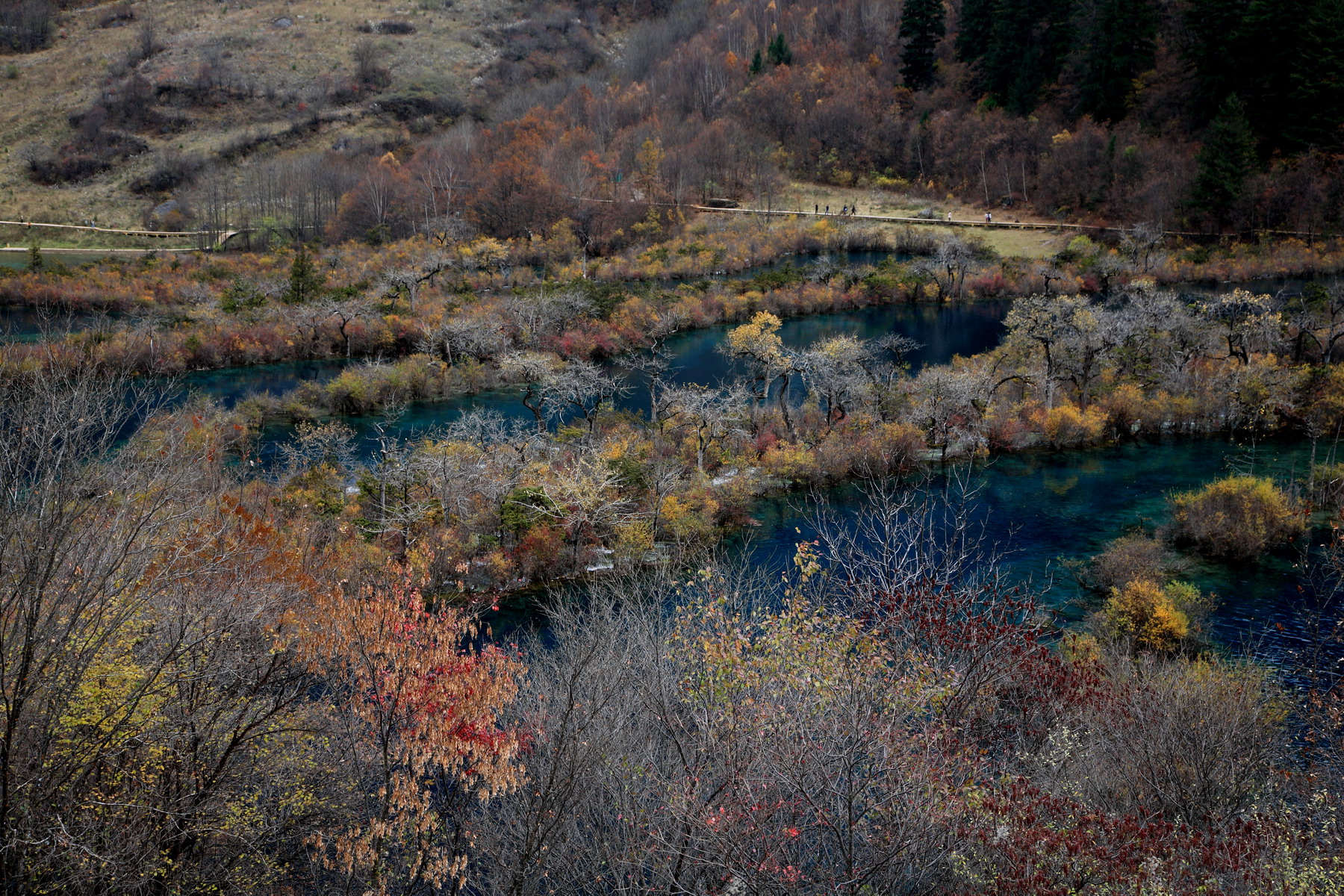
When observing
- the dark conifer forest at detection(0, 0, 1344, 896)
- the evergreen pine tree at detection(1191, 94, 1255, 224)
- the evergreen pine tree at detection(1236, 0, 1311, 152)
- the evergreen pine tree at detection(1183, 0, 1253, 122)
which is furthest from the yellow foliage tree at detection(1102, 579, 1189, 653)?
the evergreen pine tree at detection(1183, 0, 1253, 122)

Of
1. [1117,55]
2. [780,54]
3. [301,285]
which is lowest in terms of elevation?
[301,285]

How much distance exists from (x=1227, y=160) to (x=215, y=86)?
122 meters

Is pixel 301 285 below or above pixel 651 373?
above

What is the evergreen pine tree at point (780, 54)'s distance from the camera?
115m

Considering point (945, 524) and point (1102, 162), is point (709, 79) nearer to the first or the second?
point (1102, 162)

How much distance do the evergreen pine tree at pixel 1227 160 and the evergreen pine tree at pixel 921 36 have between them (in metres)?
42.0

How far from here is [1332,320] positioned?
43844 millimetres

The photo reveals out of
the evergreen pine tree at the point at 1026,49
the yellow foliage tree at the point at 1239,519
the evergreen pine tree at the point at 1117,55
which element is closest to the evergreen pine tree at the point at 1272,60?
the evergreen pine tree at the point at 1117,55

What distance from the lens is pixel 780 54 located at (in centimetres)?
11531

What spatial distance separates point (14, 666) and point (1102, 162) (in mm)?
86706

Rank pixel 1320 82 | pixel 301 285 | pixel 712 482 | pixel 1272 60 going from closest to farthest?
pixel 712 482 < pixel 301 285 < pixel 1320 82 < pixel 1272 60

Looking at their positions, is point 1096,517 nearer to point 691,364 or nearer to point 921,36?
point 691,364

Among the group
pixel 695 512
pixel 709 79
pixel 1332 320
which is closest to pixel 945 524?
pixel 695 512

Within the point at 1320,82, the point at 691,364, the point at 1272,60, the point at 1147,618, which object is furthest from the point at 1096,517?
the point at 1272,60
